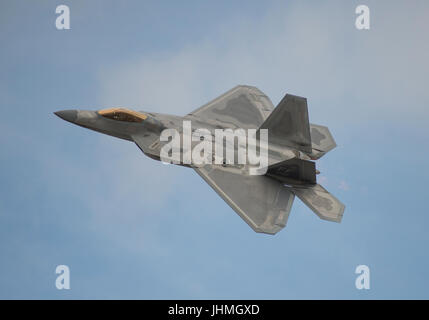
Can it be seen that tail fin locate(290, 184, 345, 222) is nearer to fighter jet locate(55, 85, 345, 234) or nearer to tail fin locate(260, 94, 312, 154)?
fighter jet locate(55, 85, 345, 234)

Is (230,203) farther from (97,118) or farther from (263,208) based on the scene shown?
(97,118)

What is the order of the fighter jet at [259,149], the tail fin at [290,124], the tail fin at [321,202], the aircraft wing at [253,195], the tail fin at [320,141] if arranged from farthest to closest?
the tail fin at [320,141], the tail fin at [290,124], the tail fin at [321,202], the fighter jet at [259,149], the aircraft wing at [253,195]

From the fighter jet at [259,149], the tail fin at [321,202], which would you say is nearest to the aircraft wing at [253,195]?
the fighter jet at [259,149]

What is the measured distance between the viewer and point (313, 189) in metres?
35.5

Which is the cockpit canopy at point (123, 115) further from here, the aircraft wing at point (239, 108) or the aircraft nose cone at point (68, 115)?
the aircraft wing at point (239, 108)

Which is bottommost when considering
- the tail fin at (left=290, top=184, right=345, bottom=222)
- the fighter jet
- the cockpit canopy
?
the tail fin at (left=290, top=184, right=345, bottom=222)

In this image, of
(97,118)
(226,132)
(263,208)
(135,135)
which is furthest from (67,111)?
(263,208)

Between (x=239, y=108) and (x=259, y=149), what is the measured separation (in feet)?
17.1

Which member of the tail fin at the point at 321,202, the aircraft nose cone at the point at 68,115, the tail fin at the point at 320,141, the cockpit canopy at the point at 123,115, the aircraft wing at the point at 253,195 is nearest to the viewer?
the aircraft wing at the point at 253,195

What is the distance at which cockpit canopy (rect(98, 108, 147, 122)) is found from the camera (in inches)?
1458

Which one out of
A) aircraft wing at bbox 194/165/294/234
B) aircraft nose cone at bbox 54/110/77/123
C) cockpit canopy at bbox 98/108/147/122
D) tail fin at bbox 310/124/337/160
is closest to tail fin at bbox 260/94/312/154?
tail fin at bbox 310/124/337/160

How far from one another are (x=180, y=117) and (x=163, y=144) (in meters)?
2.79

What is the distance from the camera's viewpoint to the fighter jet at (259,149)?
111 feet

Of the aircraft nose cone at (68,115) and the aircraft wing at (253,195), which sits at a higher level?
the aircraft nose cone at (68,115)
